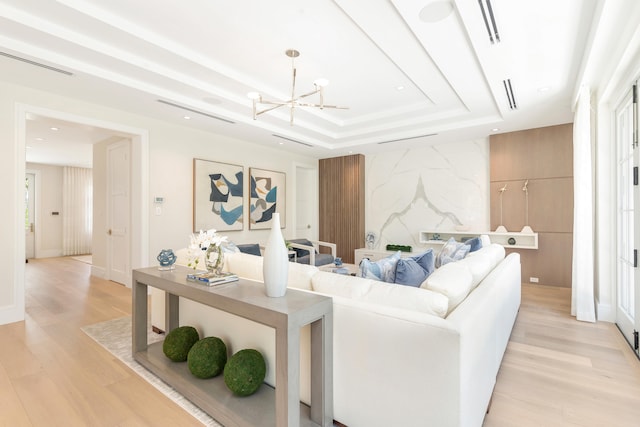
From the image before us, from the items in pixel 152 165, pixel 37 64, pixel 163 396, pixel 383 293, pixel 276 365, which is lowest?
pixel 163 396

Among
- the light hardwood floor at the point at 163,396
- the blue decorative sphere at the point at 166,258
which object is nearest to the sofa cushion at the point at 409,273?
the light hardwood floor at the point at 163,396

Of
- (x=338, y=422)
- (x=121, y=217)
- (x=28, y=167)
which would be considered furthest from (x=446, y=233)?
(x=28, y=167)

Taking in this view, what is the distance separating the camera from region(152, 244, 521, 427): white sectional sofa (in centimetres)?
134

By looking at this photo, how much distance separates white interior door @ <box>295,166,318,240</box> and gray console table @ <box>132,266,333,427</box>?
5390mm

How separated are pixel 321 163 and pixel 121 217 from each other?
14.0 ft

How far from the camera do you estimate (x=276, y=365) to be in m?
1.43

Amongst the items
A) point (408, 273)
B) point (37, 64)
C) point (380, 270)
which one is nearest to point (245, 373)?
point (380, 270)

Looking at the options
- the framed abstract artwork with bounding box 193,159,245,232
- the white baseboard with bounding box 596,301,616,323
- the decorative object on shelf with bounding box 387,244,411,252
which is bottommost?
the white baseboard with bounding box 596,301,616,323

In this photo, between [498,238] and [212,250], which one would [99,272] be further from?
[498,238]

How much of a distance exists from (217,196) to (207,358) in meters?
3.71

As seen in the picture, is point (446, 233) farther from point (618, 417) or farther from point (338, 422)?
point (338, 422)

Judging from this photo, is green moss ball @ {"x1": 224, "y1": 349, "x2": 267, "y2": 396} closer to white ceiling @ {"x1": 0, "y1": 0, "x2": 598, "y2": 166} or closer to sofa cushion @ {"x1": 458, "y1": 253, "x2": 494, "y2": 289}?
sofa cushion @ {"x1": 458, "y1": 253, "x2": 494, "y2": 289}

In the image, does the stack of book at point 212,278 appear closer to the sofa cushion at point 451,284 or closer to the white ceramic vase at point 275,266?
the white ceramic vase at point 275,266

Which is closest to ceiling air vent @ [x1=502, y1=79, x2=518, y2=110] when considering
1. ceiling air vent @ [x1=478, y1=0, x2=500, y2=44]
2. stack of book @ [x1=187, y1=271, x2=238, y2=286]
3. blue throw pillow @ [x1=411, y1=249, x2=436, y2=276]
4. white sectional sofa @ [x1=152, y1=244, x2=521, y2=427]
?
ceiling air vent @ [x1=478, y1=0, x2=500, y2=44]
